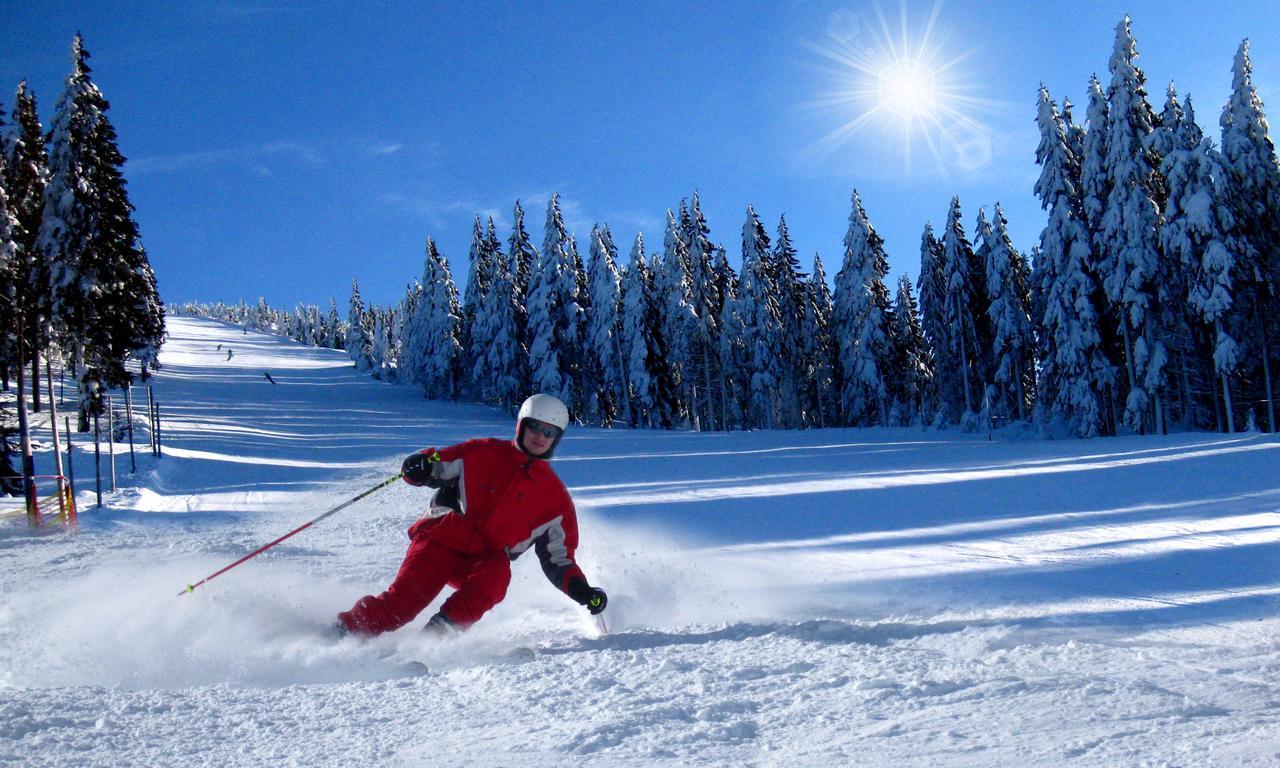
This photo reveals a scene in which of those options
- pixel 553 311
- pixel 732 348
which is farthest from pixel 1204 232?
pixel 553 311

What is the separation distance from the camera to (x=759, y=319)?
45.3 m

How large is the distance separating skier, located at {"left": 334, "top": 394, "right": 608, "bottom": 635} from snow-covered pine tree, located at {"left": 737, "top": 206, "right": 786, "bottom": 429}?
4063 cm

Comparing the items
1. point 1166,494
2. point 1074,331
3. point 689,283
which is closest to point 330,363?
point 689,283

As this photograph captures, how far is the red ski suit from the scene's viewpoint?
462 centimetres

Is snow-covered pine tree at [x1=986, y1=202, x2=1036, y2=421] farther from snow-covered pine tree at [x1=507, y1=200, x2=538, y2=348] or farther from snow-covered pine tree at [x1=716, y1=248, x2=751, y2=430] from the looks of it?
snow-covered pine tree at [x1=507, y1=200, x2=538, y2=348]

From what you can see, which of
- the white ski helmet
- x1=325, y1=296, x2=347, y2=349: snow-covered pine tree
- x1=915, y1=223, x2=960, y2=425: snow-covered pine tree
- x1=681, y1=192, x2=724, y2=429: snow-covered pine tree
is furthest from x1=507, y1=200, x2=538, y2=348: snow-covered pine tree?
x1=325, y1=296, x2=347, y2=349: snow-covered pine tree

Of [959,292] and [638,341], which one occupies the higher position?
[959,292]

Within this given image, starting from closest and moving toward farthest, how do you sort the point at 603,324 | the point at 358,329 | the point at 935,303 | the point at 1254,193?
1. the point at 1254,193
2. the point at 935,303
3. the point at 603,324
4. the point at 358,329

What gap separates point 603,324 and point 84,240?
94.7ft

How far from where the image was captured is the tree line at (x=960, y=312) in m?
27.1

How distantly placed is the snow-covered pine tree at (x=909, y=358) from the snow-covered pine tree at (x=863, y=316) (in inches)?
209

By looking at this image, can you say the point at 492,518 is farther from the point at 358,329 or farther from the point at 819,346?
the point at 358,329

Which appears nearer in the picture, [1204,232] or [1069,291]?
[1204,232]

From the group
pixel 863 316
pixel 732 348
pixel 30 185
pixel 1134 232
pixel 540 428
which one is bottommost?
pixel 540 428
